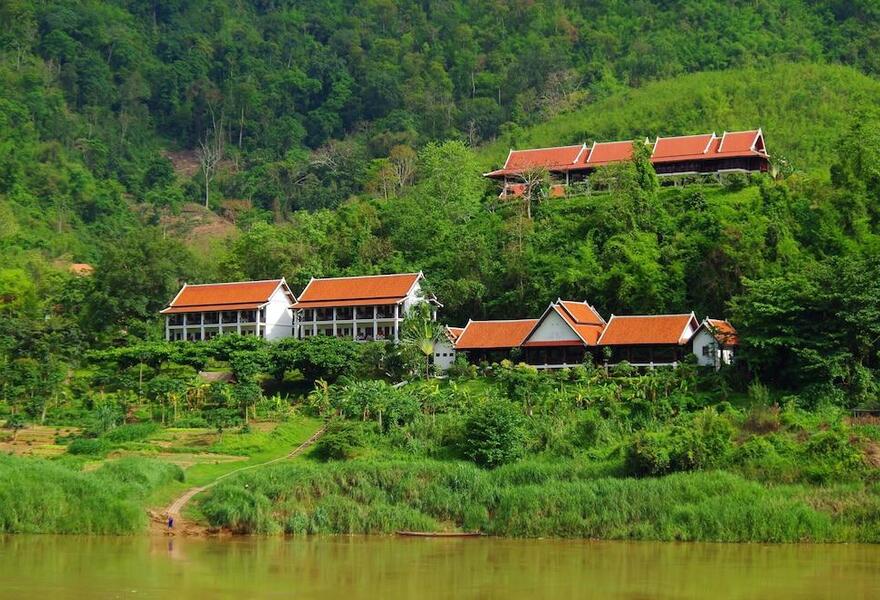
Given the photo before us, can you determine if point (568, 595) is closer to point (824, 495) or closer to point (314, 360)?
point (824, 495)

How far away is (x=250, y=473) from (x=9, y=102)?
2808 inches

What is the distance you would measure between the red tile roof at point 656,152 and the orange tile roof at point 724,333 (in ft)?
63.0

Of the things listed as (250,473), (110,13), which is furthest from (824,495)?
Result: (110,13)

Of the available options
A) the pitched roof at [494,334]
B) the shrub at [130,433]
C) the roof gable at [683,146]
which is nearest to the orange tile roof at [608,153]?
the roof gable at [683,146]

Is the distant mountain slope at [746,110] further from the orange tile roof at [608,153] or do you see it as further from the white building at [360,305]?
the white building at [360,305]

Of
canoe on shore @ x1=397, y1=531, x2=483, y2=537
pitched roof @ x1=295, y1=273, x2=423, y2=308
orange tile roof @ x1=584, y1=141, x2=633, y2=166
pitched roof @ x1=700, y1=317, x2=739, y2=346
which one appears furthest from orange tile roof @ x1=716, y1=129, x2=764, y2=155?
canoe on shore @ x1=397, y1=531, x2=483, y2=537

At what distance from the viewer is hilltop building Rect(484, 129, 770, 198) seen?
68.7m

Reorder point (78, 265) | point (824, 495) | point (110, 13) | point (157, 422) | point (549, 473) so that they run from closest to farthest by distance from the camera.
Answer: point (824, 495) → point (549, 473) → point (157, 422) → point (78, 265) → point (110, 13)

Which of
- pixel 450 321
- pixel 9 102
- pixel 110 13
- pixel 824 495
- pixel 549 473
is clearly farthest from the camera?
pixel 110 13

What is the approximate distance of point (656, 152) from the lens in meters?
70.3

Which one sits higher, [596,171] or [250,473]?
[596,171]

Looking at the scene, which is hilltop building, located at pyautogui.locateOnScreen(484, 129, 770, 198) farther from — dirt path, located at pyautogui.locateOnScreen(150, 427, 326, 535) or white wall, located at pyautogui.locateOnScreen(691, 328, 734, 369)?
dirt path, located at pyautogui.locateOnScreen(150, 427, 326, 535)

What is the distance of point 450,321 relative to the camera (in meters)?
62.0

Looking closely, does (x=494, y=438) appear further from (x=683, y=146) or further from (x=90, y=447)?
(x=683, y=146)
